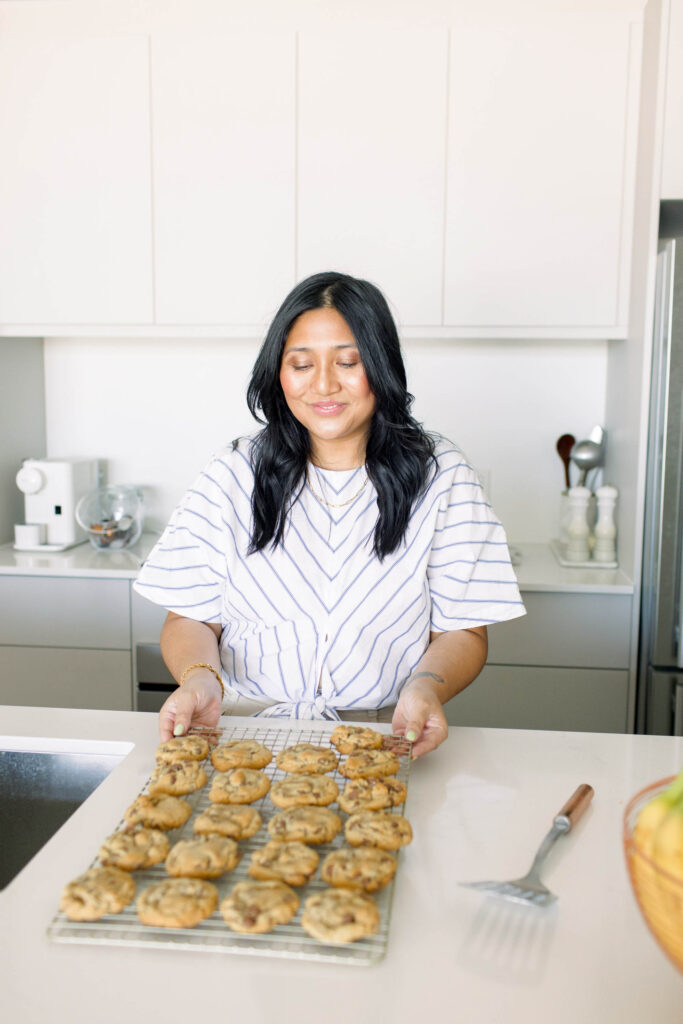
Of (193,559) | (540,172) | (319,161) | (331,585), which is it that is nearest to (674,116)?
(540,172)

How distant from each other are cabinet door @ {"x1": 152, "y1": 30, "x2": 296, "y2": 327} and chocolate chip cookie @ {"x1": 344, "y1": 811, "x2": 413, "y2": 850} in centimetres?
189

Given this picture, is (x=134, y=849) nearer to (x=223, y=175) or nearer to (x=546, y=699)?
(x=546, y=699)

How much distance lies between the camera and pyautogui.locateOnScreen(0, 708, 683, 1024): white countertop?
0.69 metres

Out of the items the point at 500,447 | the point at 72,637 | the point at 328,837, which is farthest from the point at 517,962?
the point at 500,447

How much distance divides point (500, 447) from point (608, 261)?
702 mm

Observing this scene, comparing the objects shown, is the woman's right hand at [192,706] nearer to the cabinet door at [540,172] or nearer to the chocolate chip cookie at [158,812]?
the chocolate chip cookie at [158,812]

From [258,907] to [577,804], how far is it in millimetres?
412

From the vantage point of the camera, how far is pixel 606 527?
2582 millimetres

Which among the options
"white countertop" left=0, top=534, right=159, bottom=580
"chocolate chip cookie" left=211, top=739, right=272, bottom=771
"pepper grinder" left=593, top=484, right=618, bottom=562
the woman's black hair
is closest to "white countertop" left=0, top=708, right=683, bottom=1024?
"chocolate chip cookie" left=211, top=739, right=272, bottom=771

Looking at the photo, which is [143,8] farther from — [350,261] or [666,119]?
[666,119]

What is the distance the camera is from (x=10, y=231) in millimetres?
2658

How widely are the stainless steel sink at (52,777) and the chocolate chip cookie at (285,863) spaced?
421 millimetres

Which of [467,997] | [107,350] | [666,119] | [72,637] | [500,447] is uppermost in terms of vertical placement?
[666,119]

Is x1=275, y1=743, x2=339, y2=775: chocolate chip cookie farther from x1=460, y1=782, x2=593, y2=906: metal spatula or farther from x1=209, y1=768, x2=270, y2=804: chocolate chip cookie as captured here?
x1=460, y1=782, x2=593, y2=906: metal spatula
